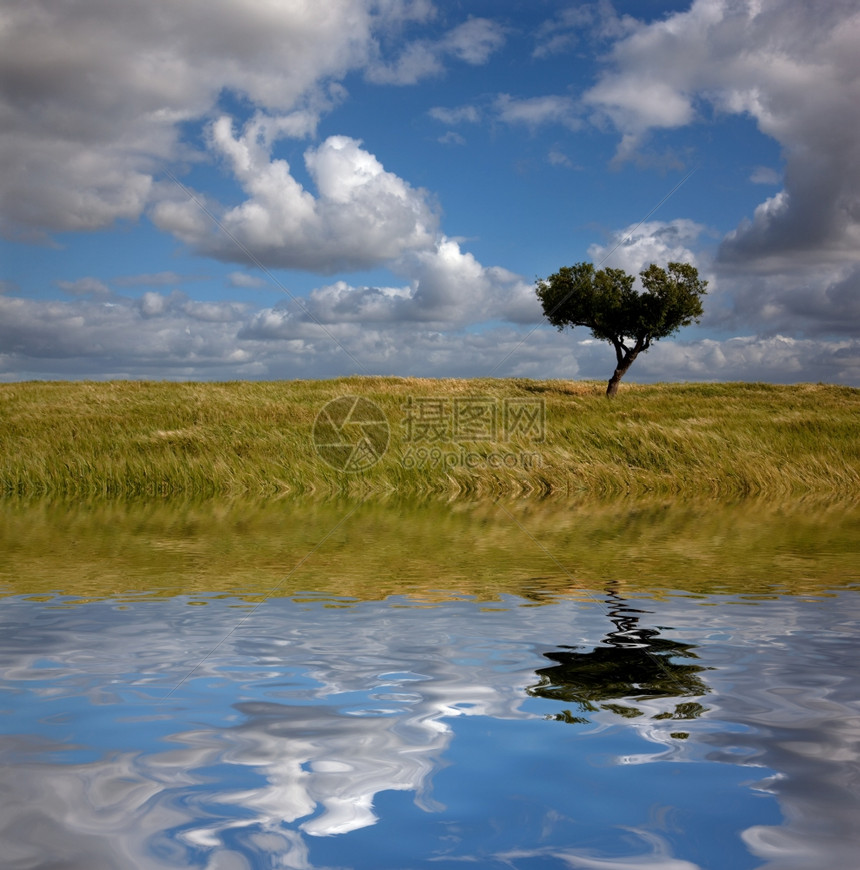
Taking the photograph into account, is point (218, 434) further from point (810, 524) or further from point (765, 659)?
point (765, 659)

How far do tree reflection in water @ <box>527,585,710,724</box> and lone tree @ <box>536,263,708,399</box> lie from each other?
39319 millimetres

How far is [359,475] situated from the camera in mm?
15602

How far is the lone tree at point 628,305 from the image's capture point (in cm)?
4325

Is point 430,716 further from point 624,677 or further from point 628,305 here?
point 628,305

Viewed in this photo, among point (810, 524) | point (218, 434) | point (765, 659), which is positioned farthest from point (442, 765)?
point (218, 434)

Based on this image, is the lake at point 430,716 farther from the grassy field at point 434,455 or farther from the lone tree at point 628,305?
the lone tree at point 628,305

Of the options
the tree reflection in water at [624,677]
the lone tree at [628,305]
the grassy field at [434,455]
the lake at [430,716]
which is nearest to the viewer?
the lake at [430,716]

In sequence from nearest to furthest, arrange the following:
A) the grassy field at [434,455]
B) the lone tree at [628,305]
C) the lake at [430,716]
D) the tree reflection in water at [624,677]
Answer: the lake at [430,716]
the tree reflection in water at [624,677]
the grassy field at [434,455]
the lone tree at [628,305]

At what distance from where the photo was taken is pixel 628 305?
44.0m

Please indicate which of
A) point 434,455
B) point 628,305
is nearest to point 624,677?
point 434,455

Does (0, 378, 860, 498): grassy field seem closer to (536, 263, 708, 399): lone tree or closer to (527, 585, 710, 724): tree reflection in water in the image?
(527, 585, 710, 724): tree reflection in water

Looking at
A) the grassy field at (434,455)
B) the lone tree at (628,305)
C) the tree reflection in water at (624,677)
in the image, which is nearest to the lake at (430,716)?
the tree reflection in water at (624,677)

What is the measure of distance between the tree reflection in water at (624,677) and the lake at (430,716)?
0.05 feet

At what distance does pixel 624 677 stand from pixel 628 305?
42894mm
